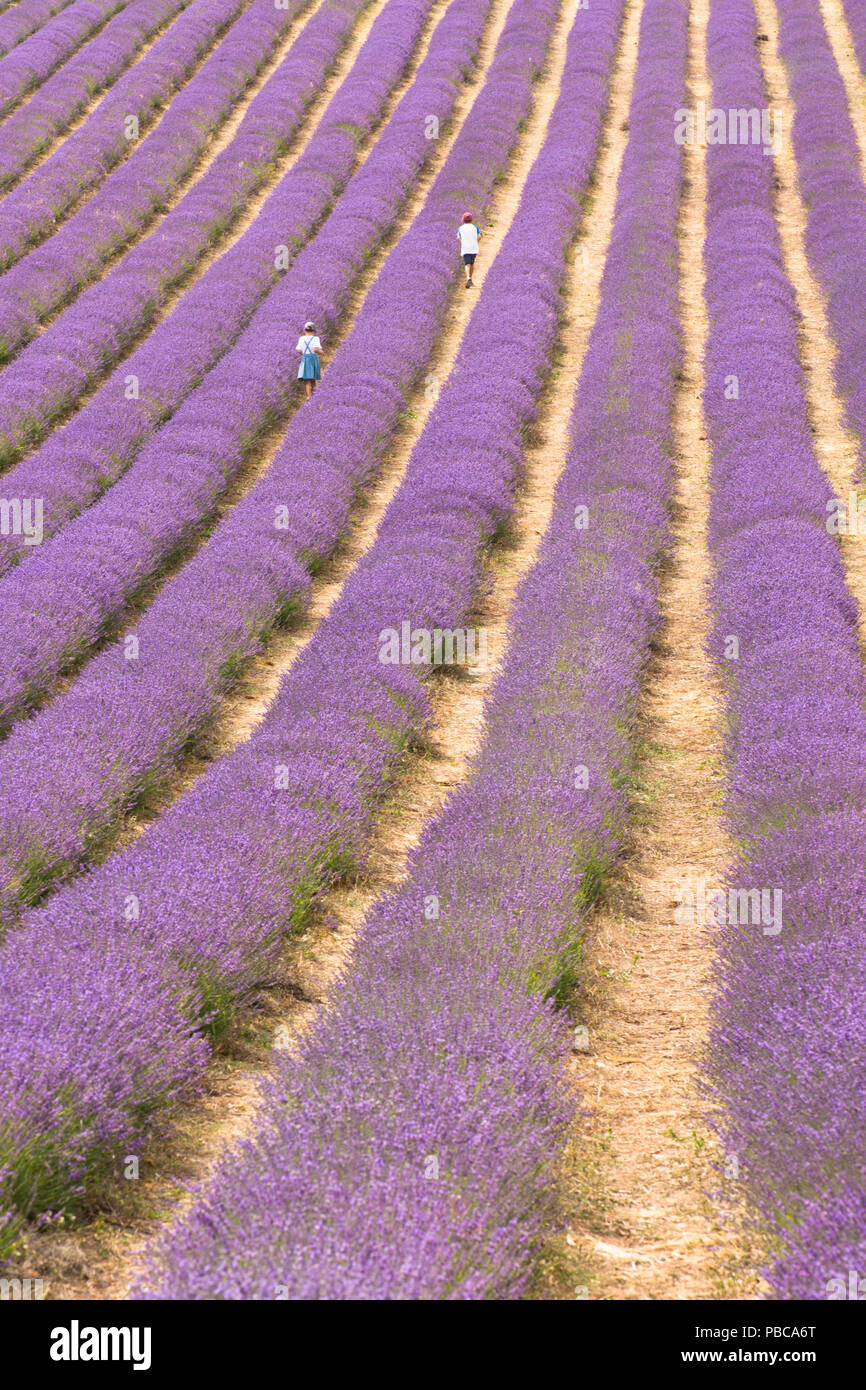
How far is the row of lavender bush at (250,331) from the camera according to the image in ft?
26.3

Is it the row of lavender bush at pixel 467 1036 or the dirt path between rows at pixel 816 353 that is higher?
the dirt path between rows at pixel 816 353

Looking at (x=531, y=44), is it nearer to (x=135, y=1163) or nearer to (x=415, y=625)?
(x=415, y=625)

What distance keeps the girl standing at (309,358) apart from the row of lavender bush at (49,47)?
34.3 feet

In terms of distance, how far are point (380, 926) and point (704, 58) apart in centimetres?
2147

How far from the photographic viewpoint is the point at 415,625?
667cm

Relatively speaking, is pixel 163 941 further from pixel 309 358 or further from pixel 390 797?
pixel 309 358

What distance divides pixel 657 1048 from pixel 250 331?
9.79 meters

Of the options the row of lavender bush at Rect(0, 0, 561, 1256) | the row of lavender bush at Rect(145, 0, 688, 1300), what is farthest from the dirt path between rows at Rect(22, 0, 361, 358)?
the row of lavender bush at Rect(0, 0, 561, 1256)

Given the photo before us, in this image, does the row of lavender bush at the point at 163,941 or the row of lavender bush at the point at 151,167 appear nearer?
the row of lavender bush at the point at 163,941

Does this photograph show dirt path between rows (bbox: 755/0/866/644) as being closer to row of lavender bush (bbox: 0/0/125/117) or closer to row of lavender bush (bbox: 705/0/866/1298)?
row of lavender bush (bbox: 705/0/866/1298)

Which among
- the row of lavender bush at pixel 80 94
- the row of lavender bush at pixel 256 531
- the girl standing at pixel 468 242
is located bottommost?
the row of lavender bush at pixel 256 531

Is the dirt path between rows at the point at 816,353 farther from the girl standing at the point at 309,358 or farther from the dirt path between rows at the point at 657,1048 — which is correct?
the girl standing at the point at 309,358

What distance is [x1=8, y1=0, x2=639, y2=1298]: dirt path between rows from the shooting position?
9.62 feet

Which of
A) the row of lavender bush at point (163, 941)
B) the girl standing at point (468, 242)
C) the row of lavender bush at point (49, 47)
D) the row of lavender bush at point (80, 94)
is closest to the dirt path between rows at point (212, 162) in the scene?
the row of lavender bush at point (80, 94)
